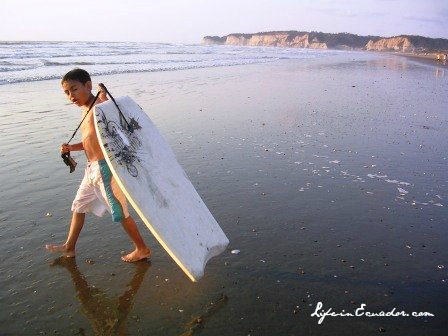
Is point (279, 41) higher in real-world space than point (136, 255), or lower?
higher

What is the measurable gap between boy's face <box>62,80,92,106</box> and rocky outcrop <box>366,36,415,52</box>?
135610mm

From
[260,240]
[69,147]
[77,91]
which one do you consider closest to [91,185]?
[69,147]

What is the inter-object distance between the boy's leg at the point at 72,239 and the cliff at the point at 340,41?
134 meters

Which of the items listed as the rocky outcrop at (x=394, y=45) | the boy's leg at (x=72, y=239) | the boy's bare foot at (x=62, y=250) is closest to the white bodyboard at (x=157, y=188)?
the boy's leg at (x=72, y=239)

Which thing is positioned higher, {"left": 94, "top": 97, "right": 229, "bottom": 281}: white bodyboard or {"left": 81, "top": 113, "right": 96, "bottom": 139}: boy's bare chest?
{"left": 81, "top": 113, "right": 96, "bottom": 139}: boy's bare chest

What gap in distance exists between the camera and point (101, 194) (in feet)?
11.8

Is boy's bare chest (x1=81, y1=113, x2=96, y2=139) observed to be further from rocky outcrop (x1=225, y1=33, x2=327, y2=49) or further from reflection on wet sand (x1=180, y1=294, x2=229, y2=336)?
rocky outcrop (x1=225, y1=33, x2=327, y2=49)

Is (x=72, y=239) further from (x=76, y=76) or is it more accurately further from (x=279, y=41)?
(x=279, y=41)

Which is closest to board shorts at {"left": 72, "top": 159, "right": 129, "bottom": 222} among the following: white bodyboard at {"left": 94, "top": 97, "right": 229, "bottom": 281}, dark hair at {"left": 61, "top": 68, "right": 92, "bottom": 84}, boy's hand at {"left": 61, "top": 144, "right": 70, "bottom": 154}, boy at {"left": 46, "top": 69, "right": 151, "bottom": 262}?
boy at {"left": 46, "top": 69, "right": 151, "bottom": 262}

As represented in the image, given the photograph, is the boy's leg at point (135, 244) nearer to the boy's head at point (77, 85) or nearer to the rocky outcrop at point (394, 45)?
the boy's head at point (77, 85)

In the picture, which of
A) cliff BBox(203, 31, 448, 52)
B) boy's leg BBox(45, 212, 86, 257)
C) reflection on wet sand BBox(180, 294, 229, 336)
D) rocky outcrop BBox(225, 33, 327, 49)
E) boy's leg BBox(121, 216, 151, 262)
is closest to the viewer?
reflection on wet sand BBox(180, 294, 229, 336)

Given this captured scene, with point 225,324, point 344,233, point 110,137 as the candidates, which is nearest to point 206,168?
point 344,233

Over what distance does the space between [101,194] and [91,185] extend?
0.12m

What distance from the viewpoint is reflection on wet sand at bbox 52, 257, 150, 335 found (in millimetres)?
2867
